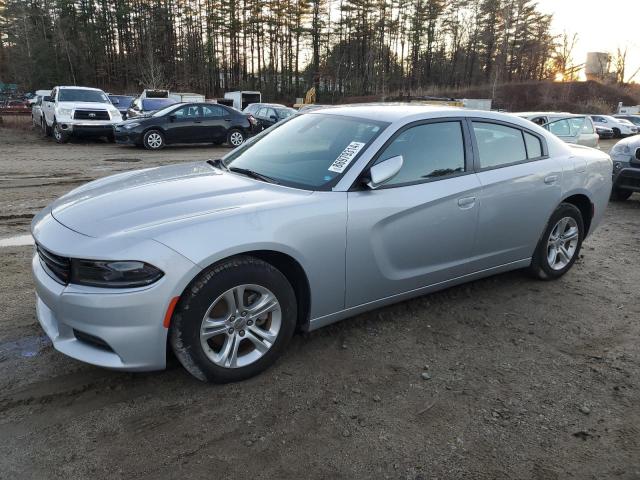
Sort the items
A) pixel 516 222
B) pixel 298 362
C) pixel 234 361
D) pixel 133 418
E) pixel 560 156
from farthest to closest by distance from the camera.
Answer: pixel 560 156 < pixel 516 222 < pixel 298 362 < pixel 234 361 < pixel 133 418

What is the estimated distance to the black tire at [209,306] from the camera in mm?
2664

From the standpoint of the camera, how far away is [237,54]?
6344 cm

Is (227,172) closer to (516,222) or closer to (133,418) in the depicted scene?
(133,418)

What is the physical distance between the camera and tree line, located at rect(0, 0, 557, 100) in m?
58.5

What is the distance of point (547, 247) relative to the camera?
182 inches


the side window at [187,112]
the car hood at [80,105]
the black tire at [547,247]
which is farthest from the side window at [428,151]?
the car hood at [80,105]

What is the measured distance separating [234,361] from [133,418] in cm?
60

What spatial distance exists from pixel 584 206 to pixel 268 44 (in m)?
63.8

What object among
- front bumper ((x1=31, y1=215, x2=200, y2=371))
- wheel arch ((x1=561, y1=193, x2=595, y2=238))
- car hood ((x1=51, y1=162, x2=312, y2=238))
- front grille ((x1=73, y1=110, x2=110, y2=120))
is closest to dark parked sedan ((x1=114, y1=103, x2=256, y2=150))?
front grille ((x1=73, y1=110, x2=110, y2=120))

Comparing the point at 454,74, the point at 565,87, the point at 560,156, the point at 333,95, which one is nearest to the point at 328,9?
the point at 333,95

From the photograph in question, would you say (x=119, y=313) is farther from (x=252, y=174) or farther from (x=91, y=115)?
(x=91, y=115)

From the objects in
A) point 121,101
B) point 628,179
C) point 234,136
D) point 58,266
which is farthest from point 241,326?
point 121,101

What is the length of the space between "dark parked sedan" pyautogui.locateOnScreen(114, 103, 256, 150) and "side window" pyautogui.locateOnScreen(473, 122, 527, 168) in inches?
525

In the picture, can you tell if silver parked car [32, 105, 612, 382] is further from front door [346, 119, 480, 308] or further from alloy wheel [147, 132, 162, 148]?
alloy wheel [147, 132, 162, 148]
